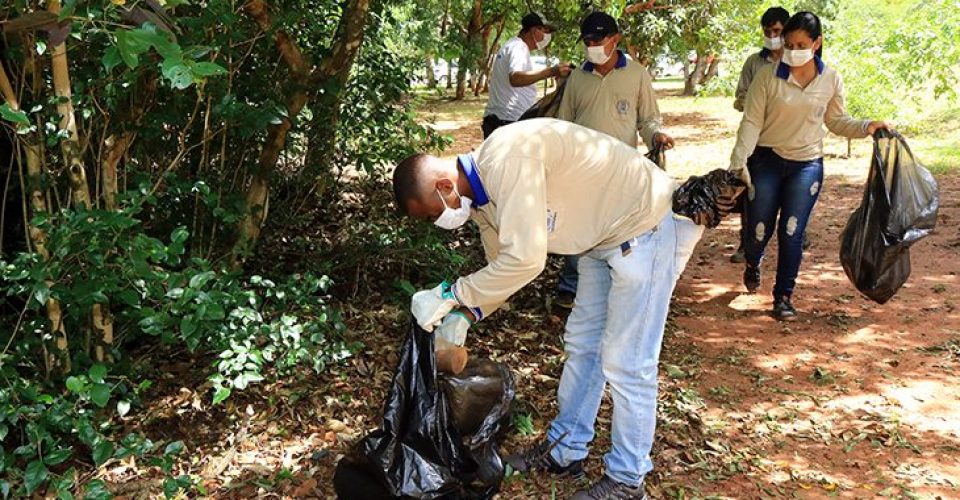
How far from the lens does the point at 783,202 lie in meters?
4.57

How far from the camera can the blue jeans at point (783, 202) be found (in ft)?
14.7

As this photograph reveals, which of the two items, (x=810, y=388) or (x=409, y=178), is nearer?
(x=409, y=178)

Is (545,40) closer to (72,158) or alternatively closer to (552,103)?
(552,103)

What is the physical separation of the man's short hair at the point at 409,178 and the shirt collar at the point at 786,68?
290 centimetres

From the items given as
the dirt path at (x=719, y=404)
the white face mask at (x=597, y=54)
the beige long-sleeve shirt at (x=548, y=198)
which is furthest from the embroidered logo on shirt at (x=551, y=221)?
the white face mask at (x=597, y=54)

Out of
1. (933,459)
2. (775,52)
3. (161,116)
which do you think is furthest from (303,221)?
(933,459)

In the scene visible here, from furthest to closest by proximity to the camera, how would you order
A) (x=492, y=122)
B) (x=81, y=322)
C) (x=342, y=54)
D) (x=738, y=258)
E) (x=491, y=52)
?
(x=491, y=52)
(x=738, y=258)
(x=492, y=122)
(x=342, y=54)
(x=81, y=322)

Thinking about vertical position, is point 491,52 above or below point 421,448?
above

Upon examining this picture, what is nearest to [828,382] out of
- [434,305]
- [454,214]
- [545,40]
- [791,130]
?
[791,130]

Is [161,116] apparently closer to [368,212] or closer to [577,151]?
[577,151]

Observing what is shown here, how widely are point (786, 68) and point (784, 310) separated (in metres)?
1.51

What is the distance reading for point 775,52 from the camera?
5238 millimetres

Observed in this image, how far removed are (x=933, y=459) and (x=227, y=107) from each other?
3.37 metres

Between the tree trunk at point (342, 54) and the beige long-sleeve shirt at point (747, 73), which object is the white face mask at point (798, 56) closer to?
the beige long-sleeve shirt at point (747, 73)
